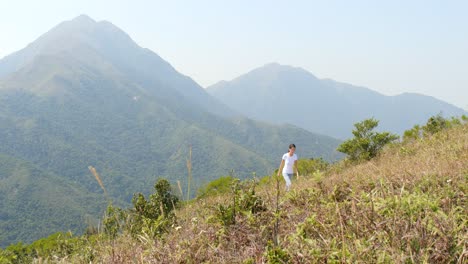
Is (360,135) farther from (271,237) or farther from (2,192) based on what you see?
(2,192)

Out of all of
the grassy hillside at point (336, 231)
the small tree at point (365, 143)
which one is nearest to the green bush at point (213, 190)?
the grassy hillside at point (336, 231)

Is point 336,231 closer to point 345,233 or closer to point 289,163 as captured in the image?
point 345,233

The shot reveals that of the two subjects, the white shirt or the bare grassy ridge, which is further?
the white shirt

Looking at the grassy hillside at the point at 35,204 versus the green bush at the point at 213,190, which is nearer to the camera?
the green bush at the point at 213,190

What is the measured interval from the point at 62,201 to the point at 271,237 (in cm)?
17483

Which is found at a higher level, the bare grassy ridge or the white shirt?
the bare grassy ridge

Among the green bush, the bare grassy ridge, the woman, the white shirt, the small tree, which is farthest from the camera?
the small tree

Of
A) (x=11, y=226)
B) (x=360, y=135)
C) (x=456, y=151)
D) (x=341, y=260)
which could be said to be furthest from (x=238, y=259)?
(x=11, y=226)

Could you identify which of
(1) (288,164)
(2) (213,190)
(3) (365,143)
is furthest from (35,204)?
(1) (288,164)

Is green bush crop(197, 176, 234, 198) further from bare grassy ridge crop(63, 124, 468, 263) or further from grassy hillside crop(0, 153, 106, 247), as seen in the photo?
grassy hillside crop(0, 153, 106, 247)

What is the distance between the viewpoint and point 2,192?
544 feet

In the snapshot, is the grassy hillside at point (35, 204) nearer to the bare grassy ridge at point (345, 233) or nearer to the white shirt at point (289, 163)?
the white shirt at point (289, 163)

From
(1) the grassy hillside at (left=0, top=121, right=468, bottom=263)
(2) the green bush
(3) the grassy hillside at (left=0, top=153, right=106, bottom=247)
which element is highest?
(1) the grassy hillside at (left=0, top=121, right=468, bottom=263)

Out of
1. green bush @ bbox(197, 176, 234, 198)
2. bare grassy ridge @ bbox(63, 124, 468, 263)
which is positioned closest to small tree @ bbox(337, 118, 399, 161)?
green bush @ bbox(197, 176, 234, 198)
